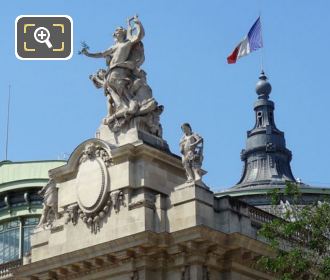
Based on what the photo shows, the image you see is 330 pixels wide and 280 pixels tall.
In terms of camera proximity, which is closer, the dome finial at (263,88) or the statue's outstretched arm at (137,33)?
the statue's outstretched arm at (137,33)

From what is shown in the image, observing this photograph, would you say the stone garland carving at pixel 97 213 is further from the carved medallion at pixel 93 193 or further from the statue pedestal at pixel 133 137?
the statue pedestal at pixel 133 137

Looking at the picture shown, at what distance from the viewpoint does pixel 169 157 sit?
4662 cm

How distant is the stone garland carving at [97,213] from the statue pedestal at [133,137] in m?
2.31

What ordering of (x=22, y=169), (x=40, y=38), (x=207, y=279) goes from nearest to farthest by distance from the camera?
(x=40, y=38) → (x=207, y=279) → (x=22, y=169)

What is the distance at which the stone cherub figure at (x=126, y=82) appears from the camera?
47.4 m

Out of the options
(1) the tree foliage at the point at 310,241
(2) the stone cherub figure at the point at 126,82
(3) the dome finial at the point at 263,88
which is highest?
(3) the dome finial at the point at 263,88

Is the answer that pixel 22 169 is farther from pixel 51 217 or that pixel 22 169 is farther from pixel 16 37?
pixel 16 37

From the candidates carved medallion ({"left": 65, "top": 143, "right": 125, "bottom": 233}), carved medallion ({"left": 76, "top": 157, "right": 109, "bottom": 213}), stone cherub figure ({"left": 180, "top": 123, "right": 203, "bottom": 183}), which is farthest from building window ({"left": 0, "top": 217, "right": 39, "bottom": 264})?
stone cherub figure ({"left": 180, "top": 123, "right": 203, "bottom": 183})

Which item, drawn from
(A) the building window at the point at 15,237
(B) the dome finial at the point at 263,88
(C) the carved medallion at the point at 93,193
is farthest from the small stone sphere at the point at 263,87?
(C) the carved medallion at the point at 93,193

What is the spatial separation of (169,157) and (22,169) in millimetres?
24228

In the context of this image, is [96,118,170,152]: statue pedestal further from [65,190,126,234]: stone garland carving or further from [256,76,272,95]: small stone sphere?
[256,76,272,95]: small stone sphere

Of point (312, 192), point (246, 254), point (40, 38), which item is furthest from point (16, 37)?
point (312, 192)

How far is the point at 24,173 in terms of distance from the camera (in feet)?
225

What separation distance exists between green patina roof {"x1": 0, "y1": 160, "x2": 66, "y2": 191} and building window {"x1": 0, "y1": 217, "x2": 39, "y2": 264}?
2188 mm
